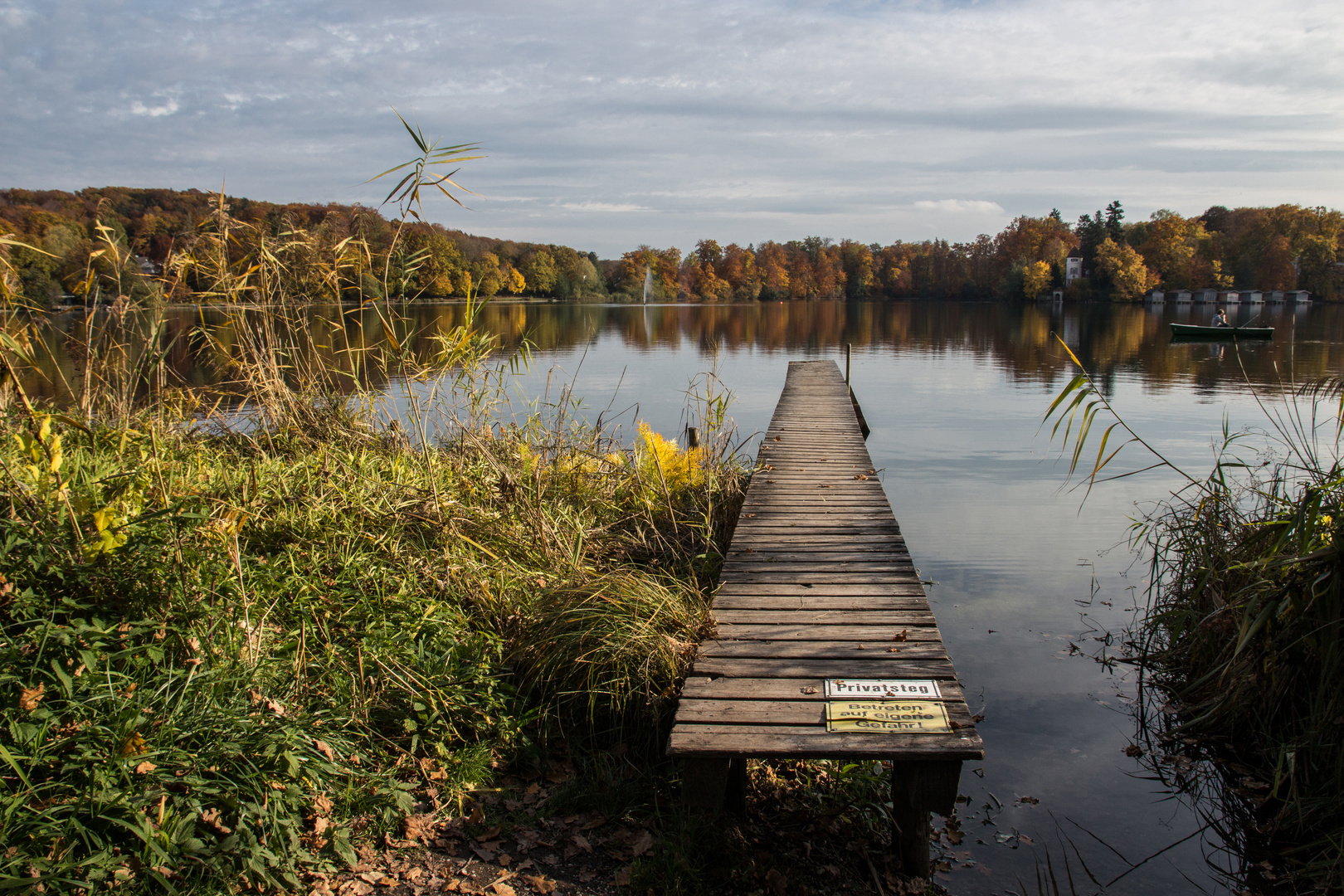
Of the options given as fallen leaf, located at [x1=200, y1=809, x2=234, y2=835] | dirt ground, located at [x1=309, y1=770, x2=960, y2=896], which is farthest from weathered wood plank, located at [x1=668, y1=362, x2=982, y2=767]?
fallen leaf, located at [x1=200, y1=809, x2=234, y2=835]

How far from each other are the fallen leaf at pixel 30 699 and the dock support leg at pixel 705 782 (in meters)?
2.22

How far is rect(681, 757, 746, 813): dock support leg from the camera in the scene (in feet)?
10.2

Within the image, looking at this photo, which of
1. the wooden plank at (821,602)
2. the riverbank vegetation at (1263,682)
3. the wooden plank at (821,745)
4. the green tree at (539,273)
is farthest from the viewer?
the green tree at (539,273)

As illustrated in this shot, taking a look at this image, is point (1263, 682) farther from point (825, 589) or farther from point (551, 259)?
point (551, 259)

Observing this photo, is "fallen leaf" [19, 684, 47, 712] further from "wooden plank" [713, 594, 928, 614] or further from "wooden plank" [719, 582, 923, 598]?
"wooden plank" [719, 582, 923, 598]

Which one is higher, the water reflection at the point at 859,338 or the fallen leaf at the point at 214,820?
the water reflection at the point at 859,338

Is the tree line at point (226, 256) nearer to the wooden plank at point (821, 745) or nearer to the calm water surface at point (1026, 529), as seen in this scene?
the calm water surface at point (1026, 529)

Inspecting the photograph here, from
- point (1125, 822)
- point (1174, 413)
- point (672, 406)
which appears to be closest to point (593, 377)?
point (672, 406)

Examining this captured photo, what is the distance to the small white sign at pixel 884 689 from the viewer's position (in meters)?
3.35

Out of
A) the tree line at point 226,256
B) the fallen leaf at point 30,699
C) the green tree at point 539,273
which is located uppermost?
the green tree at point 539,273

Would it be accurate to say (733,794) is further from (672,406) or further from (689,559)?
(672,406)

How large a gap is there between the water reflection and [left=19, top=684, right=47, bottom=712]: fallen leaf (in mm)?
2286

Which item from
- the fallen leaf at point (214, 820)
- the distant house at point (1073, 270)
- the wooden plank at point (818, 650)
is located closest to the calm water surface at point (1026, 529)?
the wooden plank at point (818, 650)

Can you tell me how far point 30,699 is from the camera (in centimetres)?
255
